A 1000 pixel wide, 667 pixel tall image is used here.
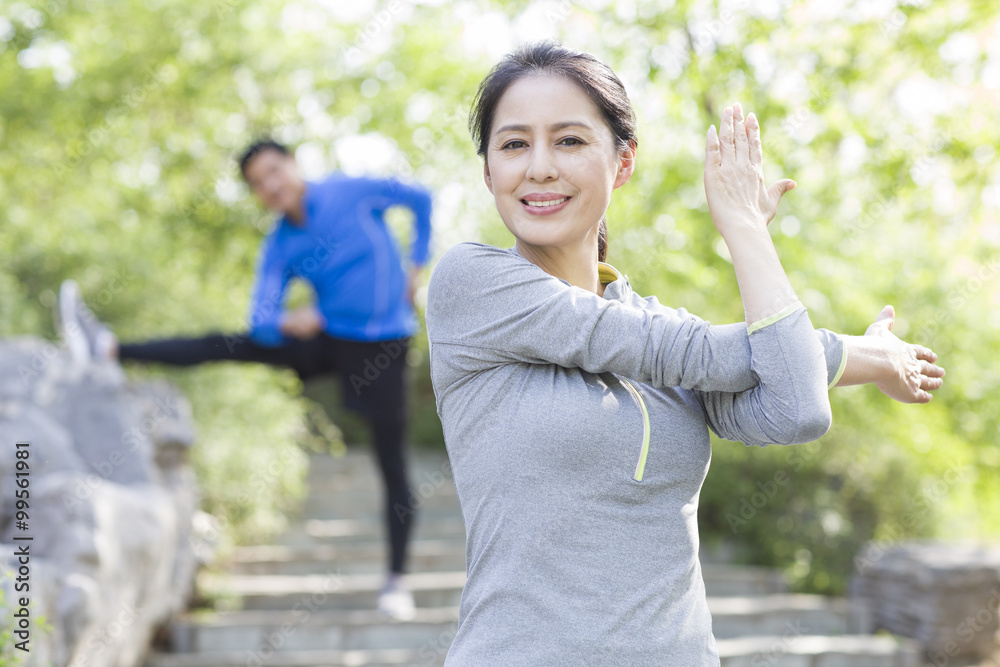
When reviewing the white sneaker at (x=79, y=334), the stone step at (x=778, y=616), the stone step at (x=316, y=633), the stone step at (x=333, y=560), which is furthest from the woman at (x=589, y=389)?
the stone step at (x=333, y=560)

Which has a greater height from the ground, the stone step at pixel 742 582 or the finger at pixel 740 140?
the finger at pixel 740 140

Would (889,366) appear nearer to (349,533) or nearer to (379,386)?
(379,386)

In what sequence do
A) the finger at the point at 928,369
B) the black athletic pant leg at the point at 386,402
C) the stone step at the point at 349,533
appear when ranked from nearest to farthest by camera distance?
the finger at the point at 928,369 → the black athletic pant leg at the point at 386,402 → the stone step at the point at 349,533

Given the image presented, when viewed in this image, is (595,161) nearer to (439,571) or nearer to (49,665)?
(49,665)

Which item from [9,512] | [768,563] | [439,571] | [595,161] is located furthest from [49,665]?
[768,563]

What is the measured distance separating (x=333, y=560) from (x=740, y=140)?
4.88 metres

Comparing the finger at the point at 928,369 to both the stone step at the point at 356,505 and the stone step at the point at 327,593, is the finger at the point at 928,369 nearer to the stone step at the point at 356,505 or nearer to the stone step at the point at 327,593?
the stone step at the point at 327,593

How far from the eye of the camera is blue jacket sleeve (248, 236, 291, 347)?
402 centimetres

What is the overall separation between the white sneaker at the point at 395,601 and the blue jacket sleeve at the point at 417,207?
A: 1.49m

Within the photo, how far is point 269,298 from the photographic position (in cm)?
404

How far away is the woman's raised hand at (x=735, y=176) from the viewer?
1.24m

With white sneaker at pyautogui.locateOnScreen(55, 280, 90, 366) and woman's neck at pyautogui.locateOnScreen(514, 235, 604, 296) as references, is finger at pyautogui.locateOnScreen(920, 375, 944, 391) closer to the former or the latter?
woman's neck at pyautogui.locateOnScreen(514, 235, 604, 296)

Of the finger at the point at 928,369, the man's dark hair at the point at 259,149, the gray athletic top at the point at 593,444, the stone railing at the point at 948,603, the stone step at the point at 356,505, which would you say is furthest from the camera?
the stone step at the point at 356,505

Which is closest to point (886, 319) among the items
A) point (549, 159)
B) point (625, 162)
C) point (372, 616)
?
point (625, 162)
